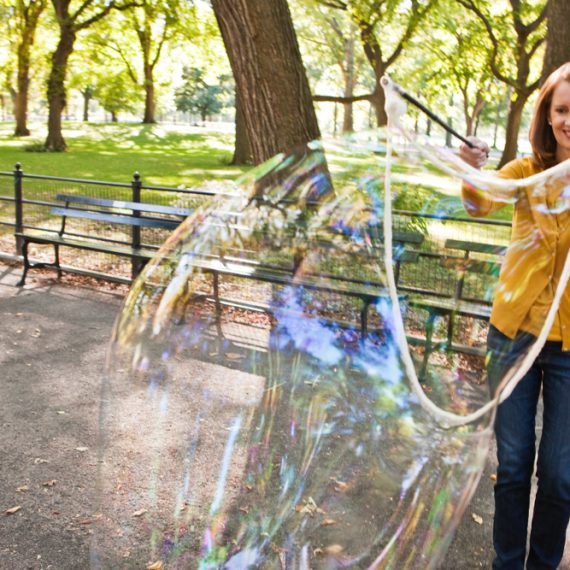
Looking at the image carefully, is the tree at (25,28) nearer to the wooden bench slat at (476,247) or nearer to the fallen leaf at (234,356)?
the wooden bench slat at (476,247)

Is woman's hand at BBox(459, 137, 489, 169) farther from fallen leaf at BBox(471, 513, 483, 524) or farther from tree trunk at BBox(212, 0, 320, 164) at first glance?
tree trunk at BBox(212, 0, 320, 164)

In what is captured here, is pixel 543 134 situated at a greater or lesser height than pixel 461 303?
greater

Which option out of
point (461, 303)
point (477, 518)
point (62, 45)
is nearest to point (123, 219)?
point (477, 518)

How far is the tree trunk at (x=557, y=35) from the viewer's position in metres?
6.99

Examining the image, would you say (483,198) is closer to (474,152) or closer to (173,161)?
(474,152)

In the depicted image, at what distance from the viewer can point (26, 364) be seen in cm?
515

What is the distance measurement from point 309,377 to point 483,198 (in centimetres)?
77

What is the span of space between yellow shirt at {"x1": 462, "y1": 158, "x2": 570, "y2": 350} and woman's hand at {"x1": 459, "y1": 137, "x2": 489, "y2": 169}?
0.27 feet

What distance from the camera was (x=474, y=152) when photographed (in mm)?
2188

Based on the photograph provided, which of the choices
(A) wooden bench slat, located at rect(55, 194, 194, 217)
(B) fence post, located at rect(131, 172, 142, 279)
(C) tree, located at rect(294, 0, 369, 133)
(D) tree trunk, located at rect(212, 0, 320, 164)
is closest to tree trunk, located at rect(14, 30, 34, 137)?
(C) tree, located at rect(294, 0, 369, 133)

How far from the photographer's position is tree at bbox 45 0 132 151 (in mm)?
21734

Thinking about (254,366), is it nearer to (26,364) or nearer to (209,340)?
(209,340)

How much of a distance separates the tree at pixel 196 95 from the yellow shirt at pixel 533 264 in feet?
189

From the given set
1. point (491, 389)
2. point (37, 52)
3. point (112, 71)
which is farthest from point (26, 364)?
point (112, 71)
